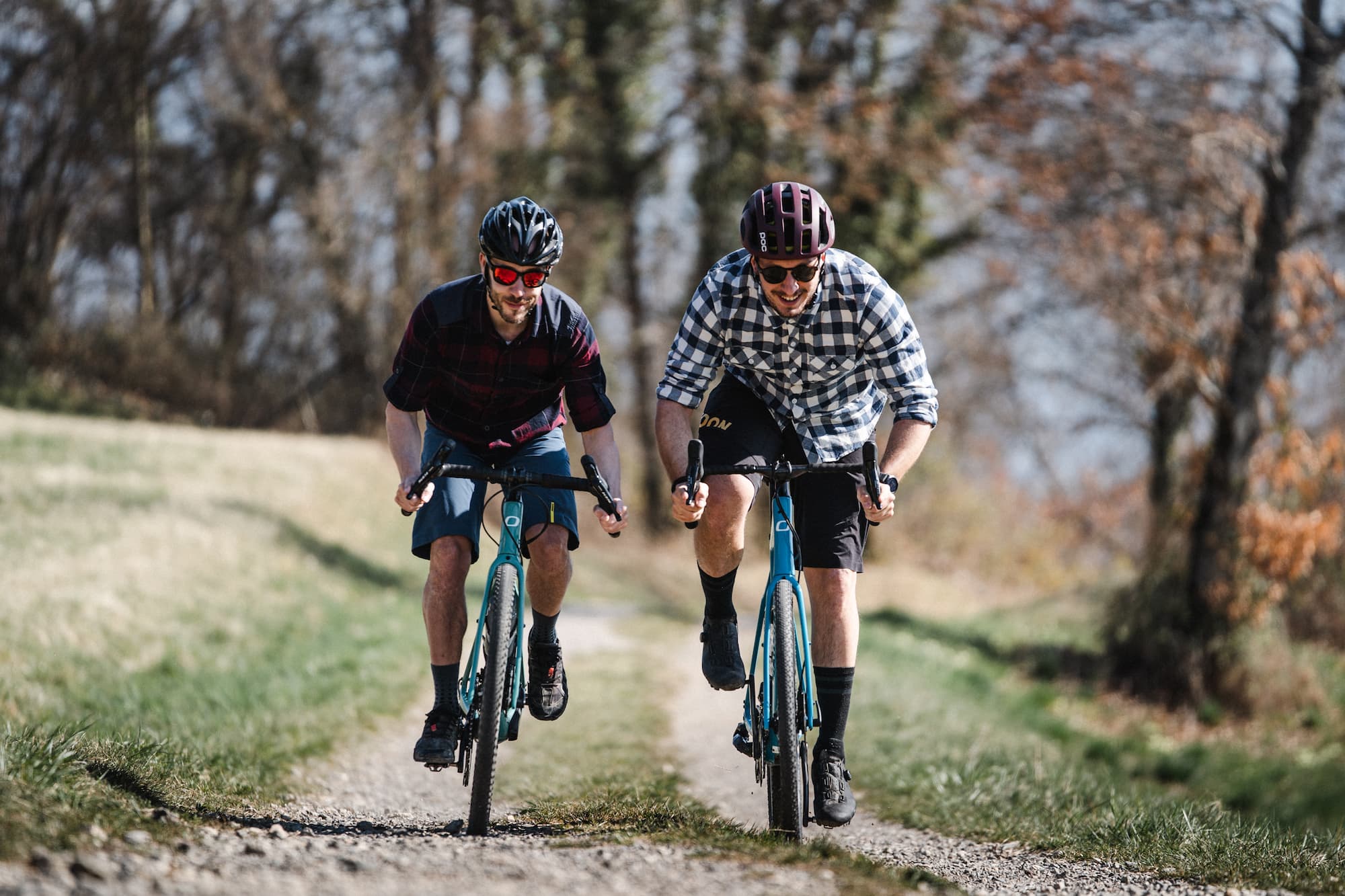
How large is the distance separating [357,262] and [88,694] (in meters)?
19.0

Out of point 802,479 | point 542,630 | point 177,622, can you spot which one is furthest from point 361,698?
point 802,479

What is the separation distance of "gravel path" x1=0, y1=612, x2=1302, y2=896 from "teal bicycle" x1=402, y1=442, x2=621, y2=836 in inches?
9.8

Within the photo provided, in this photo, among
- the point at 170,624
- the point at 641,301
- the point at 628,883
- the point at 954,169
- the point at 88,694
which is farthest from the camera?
the point at 641,301

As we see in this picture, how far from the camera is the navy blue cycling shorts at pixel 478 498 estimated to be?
484 centimetres

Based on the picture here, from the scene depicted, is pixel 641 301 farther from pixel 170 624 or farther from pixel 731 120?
pixel 170 624

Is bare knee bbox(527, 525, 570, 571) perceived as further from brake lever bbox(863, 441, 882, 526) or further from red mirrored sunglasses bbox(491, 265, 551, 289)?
brake lever bbox(863, 441, 882, 526)

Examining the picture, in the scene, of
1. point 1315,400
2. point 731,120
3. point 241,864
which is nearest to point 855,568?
point 241,864

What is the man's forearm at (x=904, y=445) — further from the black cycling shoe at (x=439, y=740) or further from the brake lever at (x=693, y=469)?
the black cycling shoe at (x=439, y=740)

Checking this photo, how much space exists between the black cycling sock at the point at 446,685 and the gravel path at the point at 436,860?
0.45m

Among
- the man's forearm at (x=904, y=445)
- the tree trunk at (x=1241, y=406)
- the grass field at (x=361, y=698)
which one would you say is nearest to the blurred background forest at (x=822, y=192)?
the tree trunk at (x=1241, y=406)

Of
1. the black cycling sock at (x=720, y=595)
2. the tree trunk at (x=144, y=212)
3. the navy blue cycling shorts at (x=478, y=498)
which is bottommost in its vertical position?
the black cycling sock at (x=720, y=595)

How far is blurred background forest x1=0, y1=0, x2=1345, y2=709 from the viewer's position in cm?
1380

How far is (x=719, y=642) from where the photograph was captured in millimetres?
5035

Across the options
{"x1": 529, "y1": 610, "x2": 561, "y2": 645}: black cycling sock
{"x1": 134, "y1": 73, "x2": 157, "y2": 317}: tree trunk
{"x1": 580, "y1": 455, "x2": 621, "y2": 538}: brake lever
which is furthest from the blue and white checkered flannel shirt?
{"x1": 134, "y1": 73, "x2": 157, "y2": 317}: tree trunk
